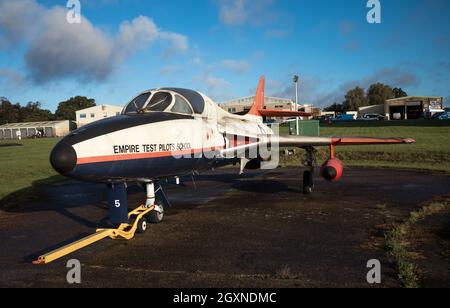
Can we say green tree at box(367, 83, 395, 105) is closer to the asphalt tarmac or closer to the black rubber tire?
the asphalt tarmac

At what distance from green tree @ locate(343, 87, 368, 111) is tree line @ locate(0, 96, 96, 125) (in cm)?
10603

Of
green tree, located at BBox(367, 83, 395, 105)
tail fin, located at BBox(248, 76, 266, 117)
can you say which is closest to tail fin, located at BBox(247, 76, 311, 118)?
tail fin, located at BBox(248, 76, 266, 117)

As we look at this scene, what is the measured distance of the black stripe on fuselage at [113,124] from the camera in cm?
658

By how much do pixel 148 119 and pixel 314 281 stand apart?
4514 millimetres

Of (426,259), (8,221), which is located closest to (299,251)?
(426,259)

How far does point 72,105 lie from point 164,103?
156m

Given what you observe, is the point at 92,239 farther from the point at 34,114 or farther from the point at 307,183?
the point at 34,114

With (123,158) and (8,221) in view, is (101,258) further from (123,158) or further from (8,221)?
(8,221)

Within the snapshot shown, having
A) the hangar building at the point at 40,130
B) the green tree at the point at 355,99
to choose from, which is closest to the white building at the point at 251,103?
the hangar building at the point at 40,130

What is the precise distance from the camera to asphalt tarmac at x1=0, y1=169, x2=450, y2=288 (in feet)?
20.2

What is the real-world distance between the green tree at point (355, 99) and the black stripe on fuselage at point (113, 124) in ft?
506

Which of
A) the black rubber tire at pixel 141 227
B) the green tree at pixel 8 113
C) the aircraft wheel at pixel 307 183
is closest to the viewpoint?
the black rubber tire at pixel 141 227

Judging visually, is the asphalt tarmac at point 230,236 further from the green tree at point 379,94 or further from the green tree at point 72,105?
the green tree at point 379,94
